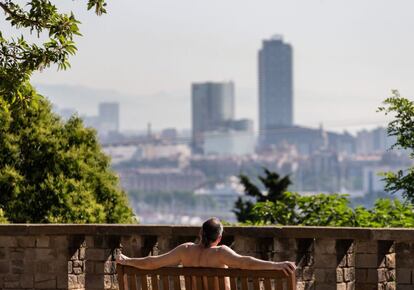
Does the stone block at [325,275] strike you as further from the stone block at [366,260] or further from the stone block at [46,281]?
the stone block at [46,281]

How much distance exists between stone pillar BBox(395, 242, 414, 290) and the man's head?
3.77 m

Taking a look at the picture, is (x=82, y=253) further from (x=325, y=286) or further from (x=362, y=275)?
(x=362, y=275)

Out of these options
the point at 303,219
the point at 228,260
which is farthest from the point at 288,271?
the point at 303,219

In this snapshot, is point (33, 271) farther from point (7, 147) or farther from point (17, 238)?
point (7, 147)

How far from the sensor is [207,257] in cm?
945

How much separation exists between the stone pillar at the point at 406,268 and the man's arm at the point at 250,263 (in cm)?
379

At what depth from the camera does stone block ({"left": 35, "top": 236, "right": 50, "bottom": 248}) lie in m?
14.5

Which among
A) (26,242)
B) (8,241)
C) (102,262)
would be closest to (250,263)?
(102,262)

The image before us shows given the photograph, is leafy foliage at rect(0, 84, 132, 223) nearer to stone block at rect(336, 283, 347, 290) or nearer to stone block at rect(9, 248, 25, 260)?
stone block at rect(9, 248, 25, 260)

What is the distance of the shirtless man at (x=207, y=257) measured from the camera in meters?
9.33

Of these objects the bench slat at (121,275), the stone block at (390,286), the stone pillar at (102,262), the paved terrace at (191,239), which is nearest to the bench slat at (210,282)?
the bench slat at (121,275)

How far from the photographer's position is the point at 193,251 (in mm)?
9555

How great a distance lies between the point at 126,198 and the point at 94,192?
0.90m

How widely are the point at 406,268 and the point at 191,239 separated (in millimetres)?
2230
